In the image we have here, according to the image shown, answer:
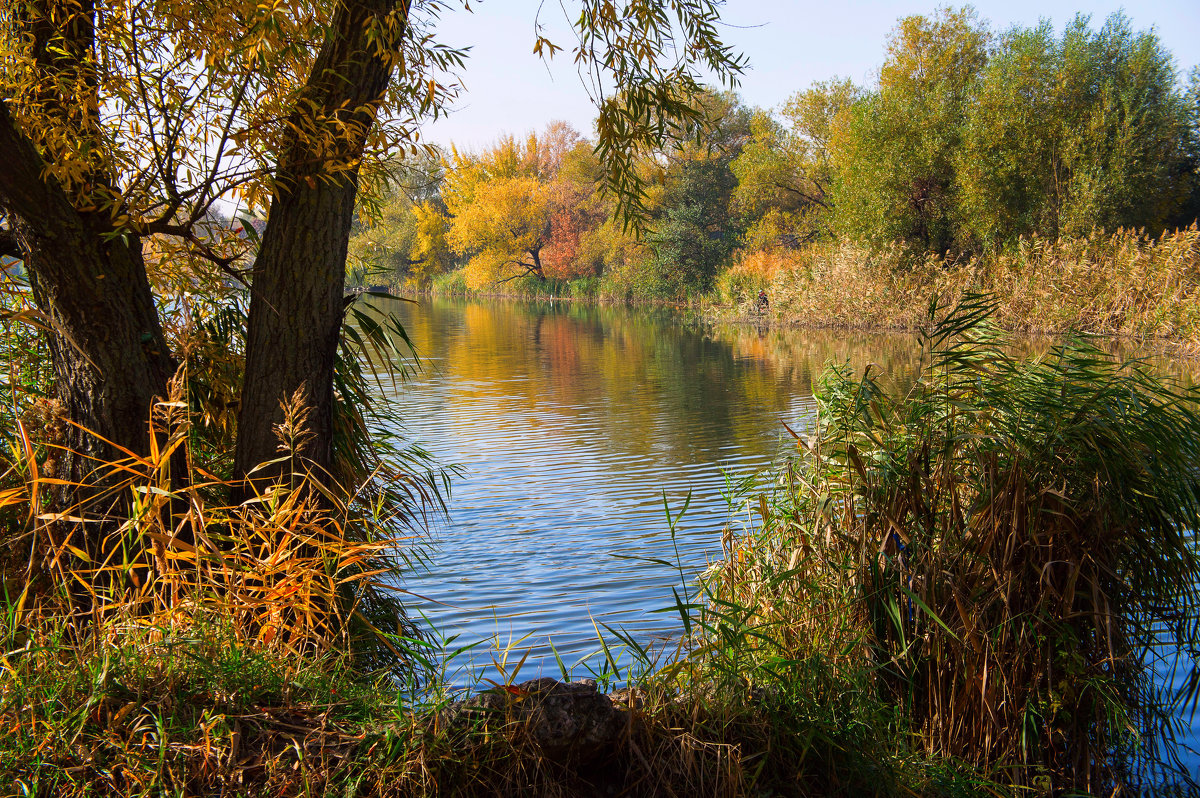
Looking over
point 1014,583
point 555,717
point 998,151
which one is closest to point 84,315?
point 555,717

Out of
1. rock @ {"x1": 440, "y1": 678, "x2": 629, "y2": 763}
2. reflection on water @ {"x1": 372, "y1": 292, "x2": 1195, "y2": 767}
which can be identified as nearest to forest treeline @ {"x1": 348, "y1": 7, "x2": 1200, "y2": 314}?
reflection on water @ {"x1": 372, "y1": 292, "x2": 1195, "y2": 767}

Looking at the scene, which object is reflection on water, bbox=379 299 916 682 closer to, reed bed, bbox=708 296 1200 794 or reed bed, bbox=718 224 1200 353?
reed bed, bbox=708 296 1200 794

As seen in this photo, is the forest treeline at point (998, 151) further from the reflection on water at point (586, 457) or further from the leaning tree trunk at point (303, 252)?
the leaning tree trunk at point (303, 252)

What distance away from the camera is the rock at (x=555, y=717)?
112 inches

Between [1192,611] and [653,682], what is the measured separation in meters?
2.62

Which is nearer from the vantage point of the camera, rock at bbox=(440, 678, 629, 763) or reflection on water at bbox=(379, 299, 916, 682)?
rock at bbox=(440, 678, 629, 763)

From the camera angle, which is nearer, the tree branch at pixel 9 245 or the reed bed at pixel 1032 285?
the tree branch at pixel 9 245

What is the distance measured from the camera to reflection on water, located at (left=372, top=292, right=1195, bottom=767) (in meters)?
5.75

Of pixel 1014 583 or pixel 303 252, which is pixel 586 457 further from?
pixel 1014 583


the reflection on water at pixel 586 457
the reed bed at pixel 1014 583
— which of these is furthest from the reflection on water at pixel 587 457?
the reed bed at pixel 1014 583

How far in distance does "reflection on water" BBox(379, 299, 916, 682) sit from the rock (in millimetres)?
1749

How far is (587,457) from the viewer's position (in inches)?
404

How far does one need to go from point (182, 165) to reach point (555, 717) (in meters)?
3.45

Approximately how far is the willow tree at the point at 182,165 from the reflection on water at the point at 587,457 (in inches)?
67.6
